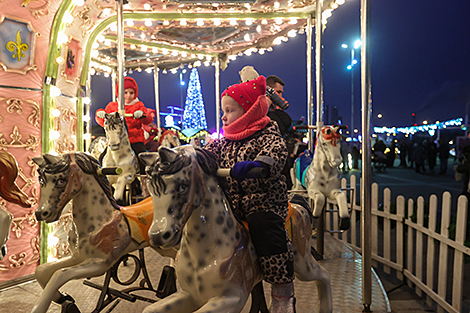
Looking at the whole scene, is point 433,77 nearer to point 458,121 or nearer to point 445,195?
point 458,121

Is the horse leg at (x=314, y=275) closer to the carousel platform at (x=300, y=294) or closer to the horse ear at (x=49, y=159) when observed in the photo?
the carousel platform at (x=300, y=294)

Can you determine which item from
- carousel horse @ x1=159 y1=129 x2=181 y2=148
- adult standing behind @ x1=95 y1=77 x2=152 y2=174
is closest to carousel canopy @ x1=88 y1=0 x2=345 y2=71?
adult standing behind @ x1=95 y1=77 x2=152 y2=174

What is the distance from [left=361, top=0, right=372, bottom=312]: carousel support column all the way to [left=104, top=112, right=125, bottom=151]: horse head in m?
2.75

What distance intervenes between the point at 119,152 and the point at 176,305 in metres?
3.20

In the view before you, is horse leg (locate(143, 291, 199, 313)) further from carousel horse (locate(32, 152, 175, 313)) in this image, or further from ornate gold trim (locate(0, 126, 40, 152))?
ornate gold trim (locate(0, 126, 40, 152))

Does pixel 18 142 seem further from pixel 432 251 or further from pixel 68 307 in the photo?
pixel 432 251

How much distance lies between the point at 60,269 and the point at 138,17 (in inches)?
172

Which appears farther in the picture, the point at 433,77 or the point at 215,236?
the point at 433,77

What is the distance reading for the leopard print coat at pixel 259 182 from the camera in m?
1.84

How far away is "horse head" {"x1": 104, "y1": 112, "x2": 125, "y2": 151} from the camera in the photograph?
4.23 m

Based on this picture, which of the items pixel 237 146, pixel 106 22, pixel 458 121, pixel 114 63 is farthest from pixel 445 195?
pixel 458 121

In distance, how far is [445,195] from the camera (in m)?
3.20

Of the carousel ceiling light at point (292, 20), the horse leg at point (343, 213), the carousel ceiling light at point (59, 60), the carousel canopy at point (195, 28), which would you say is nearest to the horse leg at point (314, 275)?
the horse leg at point (343, 213)

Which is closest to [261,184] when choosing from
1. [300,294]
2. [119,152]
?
[300,294]
